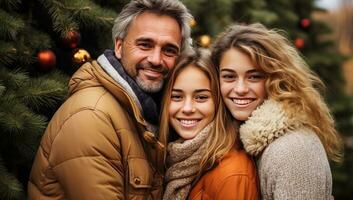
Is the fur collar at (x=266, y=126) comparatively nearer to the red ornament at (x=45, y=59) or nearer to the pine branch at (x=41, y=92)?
the pine branch at (x=41, y=92)

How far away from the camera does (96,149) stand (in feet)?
9.12

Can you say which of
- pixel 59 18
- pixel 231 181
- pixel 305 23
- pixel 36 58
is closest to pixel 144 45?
pixel 59 18

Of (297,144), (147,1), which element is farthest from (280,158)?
(147,1)

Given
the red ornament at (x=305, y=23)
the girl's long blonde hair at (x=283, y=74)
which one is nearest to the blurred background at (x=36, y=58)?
the girl's long blonde hair at (x=283, y=74)

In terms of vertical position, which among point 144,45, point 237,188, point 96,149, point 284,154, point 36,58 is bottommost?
point 237,188

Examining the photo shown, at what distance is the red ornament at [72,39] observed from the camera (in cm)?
328

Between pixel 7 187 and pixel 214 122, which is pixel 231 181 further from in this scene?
pixel 7 187

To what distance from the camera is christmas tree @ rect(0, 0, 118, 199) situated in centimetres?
283

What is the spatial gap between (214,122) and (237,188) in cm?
52

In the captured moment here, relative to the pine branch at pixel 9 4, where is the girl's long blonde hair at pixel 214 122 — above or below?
below

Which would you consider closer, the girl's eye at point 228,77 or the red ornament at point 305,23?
the girl's eye at point 228,77

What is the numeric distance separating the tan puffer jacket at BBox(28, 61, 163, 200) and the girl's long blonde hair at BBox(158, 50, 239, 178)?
0.78 ft

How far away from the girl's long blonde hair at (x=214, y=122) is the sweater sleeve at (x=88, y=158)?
0.41 meters

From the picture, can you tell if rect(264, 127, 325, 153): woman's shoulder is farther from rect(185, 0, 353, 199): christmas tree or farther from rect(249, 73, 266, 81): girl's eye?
rect(185, 0, 353, 199): christmas tree
